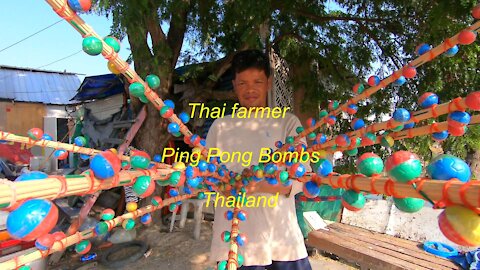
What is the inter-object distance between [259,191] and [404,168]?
1001mm

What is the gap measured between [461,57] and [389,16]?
51.3 inches

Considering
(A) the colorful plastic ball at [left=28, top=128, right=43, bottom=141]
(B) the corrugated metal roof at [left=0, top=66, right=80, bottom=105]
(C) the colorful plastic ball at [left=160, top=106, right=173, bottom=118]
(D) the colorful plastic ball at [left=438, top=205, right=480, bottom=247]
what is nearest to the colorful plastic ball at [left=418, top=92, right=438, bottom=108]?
(D) the colorful plastic ball at [left=438, top=205, right=480, bottom=247]

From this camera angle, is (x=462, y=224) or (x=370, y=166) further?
(x=370, y=166)

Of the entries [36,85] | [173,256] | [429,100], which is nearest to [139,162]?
[429,100]

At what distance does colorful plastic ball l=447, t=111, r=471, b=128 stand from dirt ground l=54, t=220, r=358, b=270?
137 inches

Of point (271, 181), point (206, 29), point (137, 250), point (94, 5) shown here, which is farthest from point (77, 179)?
point (137, 250)

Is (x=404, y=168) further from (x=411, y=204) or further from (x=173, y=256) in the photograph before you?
(x=173, y=256)

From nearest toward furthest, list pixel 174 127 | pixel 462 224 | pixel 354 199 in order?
pixel 462 224
pixel 354 199
pixel 174 127

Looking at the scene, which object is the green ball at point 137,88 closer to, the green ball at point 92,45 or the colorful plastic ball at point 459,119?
the green ball at point 92,45

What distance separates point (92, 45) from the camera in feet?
2.64

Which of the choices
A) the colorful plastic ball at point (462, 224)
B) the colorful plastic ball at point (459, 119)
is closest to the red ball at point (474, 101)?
the colorful plastic ball at point (459, 119)

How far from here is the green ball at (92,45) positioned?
797 mm

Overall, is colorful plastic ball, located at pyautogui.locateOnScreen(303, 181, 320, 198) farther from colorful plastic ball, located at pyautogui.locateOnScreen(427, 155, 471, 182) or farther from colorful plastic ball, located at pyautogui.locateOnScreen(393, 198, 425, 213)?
colorful plastic ball, located at pyautogui.locateOnScreen(427, 155, 471, 182)

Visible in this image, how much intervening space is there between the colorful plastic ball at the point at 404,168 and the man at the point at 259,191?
88 centimetres
